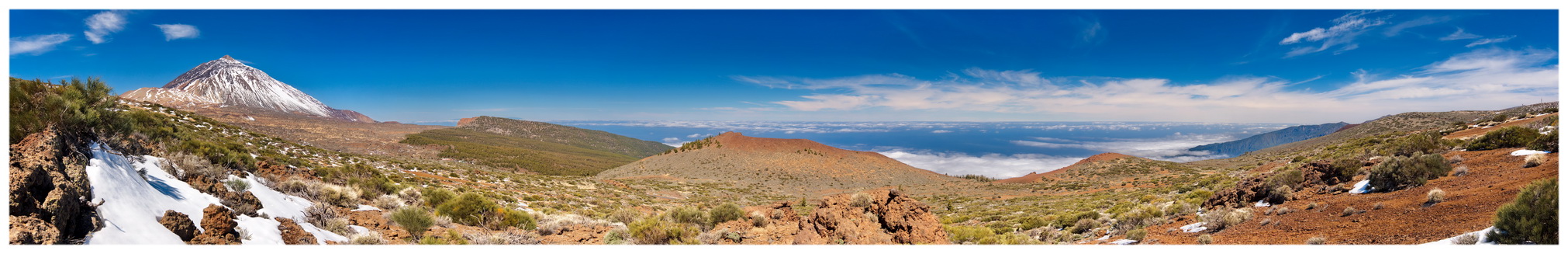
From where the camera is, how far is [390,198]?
871cm

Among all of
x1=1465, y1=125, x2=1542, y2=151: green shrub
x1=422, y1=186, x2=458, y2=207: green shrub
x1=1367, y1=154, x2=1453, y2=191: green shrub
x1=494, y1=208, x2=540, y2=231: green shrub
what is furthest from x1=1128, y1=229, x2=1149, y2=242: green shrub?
x1=422, y1=186, x2=458, y2=207: green shrub

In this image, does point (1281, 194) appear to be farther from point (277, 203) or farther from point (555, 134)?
point (555, 134)

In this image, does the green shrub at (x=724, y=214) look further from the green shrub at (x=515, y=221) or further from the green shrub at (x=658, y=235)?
the green shrub at (x=515, y=221)

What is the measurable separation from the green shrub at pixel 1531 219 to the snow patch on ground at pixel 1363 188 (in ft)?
13.8

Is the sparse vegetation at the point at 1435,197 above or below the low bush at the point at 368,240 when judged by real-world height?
above

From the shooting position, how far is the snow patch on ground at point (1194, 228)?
7417mm

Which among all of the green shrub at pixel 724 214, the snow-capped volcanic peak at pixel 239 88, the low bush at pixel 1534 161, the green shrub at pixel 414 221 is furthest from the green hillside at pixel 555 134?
the low bush at pixel 1534 161

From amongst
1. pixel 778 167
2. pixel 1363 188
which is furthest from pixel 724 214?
pixel 778 167

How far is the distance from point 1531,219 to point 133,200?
12.5 meters

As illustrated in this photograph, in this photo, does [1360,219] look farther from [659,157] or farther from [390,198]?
[659,157]

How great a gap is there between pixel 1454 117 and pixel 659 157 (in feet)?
226

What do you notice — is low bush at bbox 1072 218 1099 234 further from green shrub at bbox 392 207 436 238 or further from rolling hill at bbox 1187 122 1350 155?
rolling hill at bbox 1187 122 1350 155

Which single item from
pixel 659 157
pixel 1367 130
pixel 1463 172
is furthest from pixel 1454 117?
pixel 659 157

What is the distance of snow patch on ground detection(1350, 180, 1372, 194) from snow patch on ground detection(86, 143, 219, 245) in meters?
15.4
